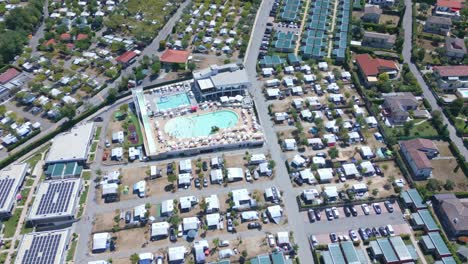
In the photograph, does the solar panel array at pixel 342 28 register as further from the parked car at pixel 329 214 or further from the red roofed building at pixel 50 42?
the red roofed building at pixel 50 42

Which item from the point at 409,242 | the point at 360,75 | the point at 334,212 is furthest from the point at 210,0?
the point at 409,242

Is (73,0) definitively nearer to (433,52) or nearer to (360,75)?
(360,75)

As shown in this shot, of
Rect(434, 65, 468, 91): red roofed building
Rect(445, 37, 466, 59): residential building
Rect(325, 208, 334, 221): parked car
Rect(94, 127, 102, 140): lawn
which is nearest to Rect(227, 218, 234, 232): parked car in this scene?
Rect(325, 208, 334, 221): parked car

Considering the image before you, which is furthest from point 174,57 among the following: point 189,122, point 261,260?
point 261,260

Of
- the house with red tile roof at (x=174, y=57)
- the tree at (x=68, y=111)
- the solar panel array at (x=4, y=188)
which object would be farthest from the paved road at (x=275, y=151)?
the solar panel array at (x=4, y=188)

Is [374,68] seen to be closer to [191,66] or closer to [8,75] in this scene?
[191,66]

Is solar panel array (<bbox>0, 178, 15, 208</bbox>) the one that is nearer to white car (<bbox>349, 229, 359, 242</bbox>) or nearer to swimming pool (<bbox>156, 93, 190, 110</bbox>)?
swimming pool (<bbox>156, 93, 190, 110</bbox>)
